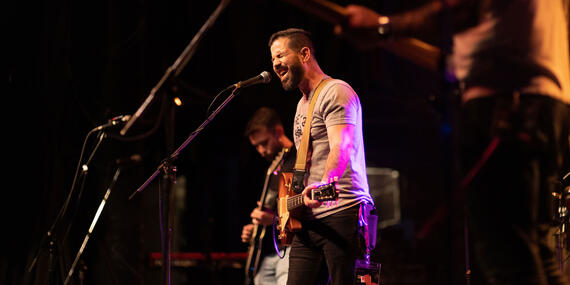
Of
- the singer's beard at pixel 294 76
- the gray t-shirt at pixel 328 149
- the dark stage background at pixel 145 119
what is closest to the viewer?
the gray t-shirt at pixel 328 149

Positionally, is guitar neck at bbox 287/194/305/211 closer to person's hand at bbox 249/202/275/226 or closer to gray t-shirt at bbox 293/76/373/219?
gray t-shirt at bbox 293/76/373/219

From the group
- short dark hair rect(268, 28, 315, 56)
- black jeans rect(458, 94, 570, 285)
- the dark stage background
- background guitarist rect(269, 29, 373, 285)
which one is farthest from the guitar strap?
the dark stage background

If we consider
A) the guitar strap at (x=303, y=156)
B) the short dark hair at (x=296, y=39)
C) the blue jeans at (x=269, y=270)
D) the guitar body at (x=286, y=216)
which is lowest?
the blue jeans at (x=269, y=270)

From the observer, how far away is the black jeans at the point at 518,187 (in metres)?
1.96

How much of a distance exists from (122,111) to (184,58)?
124 inches

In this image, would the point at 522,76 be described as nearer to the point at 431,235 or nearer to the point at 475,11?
the point at 475,11

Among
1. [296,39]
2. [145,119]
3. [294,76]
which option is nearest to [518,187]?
[294,76]

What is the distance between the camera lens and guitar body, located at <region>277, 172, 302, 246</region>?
10.5 feet

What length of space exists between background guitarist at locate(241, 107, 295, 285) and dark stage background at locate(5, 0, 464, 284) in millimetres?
919

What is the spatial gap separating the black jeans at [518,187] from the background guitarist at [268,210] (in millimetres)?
2513

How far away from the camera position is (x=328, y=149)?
3229 millimetres

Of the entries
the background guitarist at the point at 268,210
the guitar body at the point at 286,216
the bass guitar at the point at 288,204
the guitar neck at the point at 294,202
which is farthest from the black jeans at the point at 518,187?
the background guitarist at the point at 268,210

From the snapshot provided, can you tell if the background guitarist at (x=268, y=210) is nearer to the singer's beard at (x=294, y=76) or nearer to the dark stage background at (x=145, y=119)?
the dark stage background at (x=145, y=119)

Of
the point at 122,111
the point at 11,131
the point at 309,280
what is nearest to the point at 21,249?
the point at 11,131
